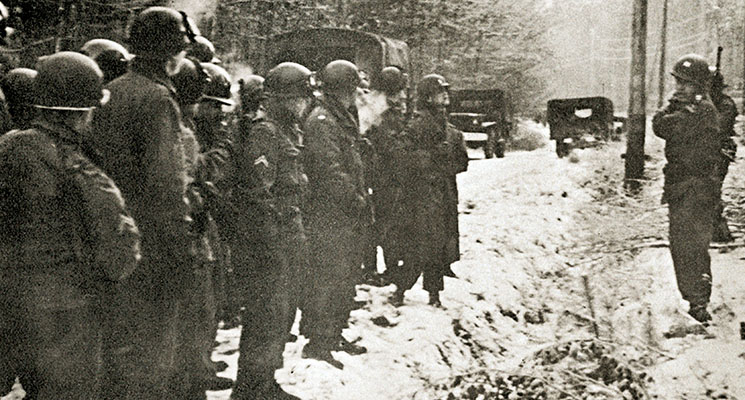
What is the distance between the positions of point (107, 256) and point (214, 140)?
Result: 1.54 m

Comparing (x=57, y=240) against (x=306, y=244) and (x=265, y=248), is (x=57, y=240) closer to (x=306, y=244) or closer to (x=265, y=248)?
(x=265, y=248)

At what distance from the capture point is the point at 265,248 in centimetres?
462

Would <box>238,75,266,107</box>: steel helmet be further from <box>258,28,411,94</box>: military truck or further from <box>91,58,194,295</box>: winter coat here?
<box>258,28,411,94</box>: military truck

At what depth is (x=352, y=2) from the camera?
895 inches

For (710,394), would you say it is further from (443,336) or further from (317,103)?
(317,103)

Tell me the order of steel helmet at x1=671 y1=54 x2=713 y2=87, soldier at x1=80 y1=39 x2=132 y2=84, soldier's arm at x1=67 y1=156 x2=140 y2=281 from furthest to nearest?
steel helmet at x1=671 y1=54 x2=713 y2=87, soldier at x1=80 y1=39 x2=132 y2=84, soldier's arm at x1=67 y1=156 x2=140 y2=281

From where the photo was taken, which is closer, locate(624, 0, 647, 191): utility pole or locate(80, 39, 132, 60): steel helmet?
locate(80, 39, 132, 60): steel helmet

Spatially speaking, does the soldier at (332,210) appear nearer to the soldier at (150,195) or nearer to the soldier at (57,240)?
the soldier at (150,195)

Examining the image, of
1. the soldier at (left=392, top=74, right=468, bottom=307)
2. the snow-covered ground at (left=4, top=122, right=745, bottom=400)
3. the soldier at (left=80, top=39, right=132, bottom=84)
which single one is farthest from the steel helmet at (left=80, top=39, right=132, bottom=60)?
the soldier at (left=392, top=74, right=468, bottom=307)

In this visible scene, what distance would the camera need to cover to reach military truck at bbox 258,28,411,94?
15305mm

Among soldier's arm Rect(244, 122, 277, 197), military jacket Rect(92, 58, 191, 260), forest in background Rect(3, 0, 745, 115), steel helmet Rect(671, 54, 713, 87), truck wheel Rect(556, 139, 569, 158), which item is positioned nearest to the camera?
military jacket Rect(92, 58, 191, 260)

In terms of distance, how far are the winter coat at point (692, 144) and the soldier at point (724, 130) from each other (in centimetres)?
156

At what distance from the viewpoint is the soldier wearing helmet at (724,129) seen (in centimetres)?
884

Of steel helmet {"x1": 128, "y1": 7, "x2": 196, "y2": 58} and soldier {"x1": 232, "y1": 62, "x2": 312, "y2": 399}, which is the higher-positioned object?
steel helmet {"x1": 128, "y1": 7, "x2": 196, "y2": 58}
